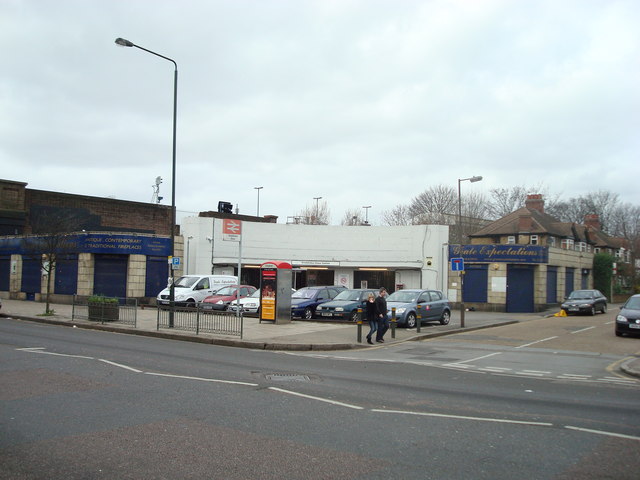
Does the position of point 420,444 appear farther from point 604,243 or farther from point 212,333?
point 604,243

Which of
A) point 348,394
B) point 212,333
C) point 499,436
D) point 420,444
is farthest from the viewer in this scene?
point 212,333

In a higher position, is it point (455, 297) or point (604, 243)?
point (604, 243)

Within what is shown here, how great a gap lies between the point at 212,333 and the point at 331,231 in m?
19.8

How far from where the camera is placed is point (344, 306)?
22.3 m

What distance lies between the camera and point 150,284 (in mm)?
31953

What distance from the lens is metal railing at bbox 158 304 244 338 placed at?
17.5m

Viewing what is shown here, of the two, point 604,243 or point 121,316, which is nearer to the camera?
point 121,316

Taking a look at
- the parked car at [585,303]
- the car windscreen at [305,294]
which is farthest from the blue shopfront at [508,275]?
the car windscreen at [305,294]

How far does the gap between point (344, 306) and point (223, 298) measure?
634 cm

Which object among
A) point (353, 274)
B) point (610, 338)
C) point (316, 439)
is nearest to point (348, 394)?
point (316, 439)

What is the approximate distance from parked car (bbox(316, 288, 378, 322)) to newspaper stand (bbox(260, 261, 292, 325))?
1913 mm

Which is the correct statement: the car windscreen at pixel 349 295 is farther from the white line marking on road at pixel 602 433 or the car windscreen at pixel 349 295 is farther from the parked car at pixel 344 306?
the white line marking on road at pixel 602 433

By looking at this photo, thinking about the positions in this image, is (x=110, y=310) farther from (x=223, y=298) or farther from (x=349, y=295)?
(x=349, y=295)

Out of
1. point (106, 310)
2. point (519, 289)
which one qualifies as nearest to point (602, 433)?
point (106, 310)
